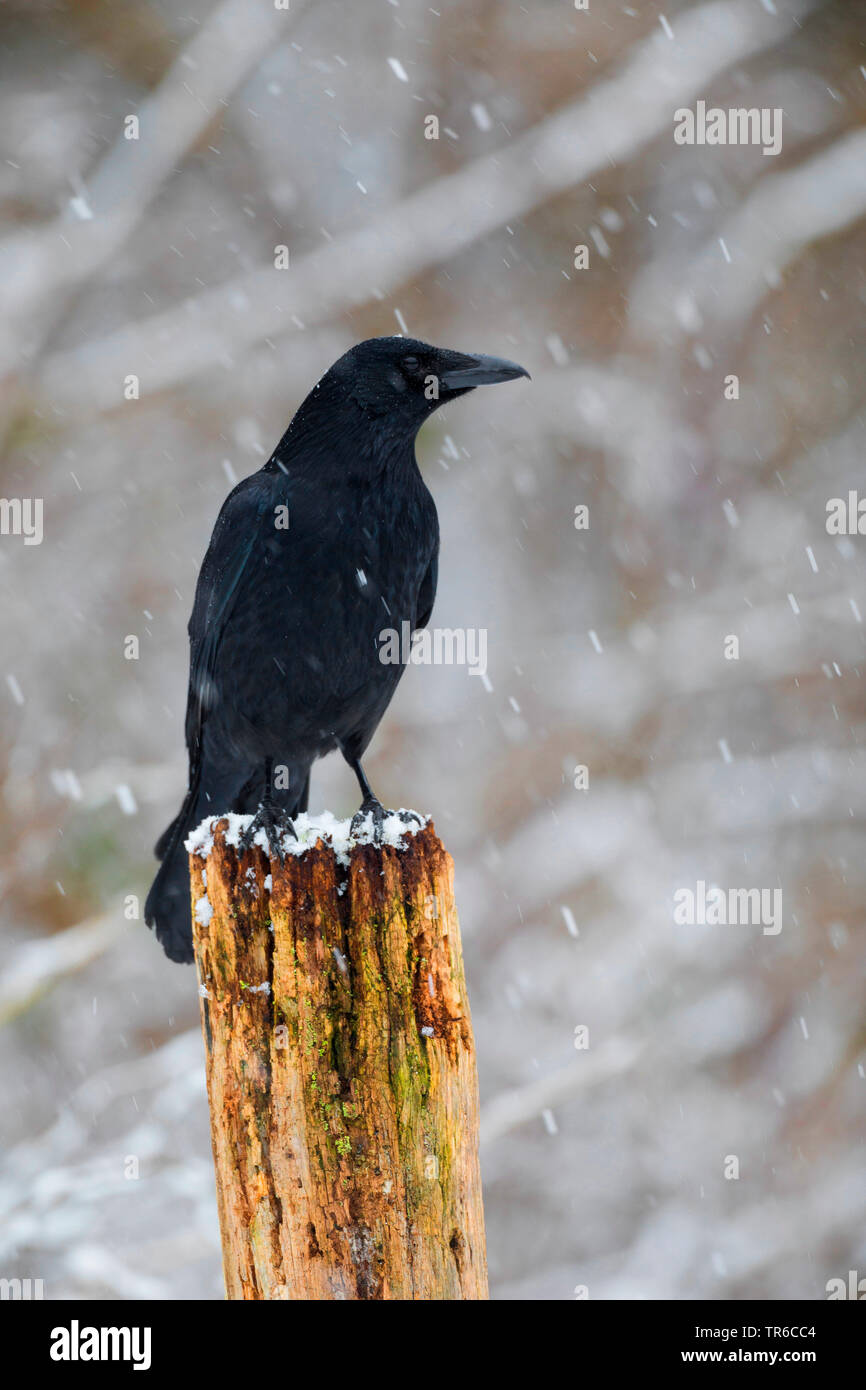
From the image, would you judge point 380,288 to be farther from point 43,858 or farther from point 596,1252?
point 596,1252

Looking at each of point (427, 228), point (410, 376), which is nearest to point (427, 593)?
point (410, 376)

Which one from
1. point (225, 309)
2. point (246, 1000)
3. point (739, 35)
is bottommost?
point (246, 1000)

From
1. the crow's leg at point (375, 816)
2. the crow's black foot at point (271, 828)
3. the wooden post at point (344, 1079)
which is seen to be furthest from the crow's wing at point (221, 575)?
the wooden post at point (344, 1079)

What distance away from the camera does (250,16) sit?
8.95m

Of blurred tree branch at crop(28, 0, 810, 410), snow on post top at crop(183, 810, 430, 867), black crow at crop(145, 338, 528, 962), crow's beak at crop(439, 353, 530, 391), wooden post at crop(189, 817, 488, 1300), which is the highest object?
blurred tree branch at crop(28, 0, 810, 410)

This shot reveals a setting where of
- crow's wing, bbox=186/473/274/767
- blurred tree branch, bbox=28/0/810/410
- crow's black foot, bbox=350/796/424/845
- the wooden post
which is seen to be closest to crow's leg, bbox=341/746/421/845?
crow's black foot, bbox=350/796/424/845

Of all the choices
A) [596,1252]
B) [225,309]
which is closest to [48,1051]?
[596,1252]

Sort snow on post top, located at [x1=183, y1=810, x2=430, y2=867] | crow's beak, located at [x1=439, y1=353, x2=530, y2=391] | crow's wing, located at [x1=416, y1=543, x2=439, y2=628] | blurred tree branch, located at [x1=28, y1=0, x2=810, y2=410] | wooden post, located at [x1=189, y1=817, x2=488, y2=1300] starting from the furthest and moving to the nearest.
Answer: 1. blurred tree branch, located at [x1=28, y1=0, x2=810, y2=410]
2. crow's wing, located at [x1=416, y1=543, x2=439, y2=628]
3. crow's beak, located at [x1=439, y1=353, x2=530, y2=391]
4. snow on post top, located at [x1=183, y1=810, x2=430, y2=867]
5. wooden post, located at [x1=189, y1=817, x2=488, y2=1300]

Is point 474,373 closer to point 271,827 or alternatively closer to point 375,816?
point 375,816

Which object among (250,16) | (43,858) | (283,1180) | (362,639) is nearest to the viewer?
(283,1180)

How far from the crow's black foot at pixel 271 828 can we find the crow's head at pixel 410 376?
4.85 feet

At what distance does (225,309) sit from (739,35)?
5364 millimetres

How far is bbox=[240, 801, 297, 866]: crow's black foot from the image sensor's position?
→ 9.14 ft

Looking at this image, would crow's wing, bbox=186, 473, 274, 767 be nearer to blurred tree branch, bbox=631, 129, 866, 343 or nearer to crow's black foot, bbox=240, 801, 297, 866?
crow's black foot, bbox=240, 801, 297, 866
